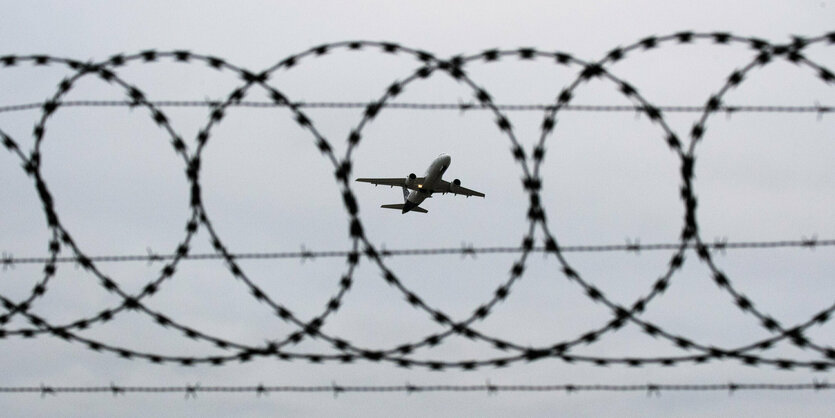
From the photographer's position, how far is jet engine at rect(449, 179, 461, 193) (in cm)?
6131

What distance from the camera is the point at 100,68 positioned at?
16.7 m

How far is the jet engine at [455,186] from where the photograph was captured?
61.3 meters

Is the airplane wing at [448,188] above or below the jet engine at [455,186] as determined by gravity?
above

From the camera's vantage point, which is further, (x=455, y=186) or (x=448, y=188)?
(x=448, y=188)

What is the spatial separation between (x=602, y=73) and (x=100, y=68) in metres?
6.79

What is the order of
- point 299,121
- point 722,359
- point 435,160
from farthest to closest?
Answer: point 435,160, point 299,121, point 722,359

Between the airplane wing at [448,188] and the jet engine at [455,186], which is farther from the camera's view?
the airplane wing at [448,188]

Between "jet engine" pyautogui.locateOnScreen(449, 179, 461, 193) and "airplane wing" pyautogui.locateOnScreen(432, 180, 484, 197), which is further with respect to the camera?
"airplane wing" pyautogui.locateOnScreen(432, 180, 484, 197)

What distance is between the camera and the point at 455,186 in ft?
202

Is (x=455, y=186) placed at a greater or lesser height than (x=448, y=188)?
lesser

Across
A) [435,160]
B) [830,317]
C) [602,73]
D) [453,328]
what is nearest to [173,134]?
[453,328]

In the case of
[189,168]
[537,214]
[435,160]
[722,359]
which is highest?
[435,160]

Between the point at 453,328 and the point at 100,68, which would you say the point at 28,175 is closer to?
the point at 100,68

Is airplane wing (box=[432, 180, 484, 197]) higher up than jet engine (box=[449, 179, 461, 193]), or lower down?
higher up
